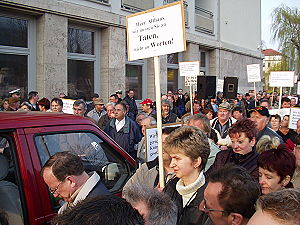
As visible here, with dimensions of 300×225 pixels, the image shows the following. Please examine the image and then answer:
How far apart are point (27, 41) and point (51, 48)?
841 millimetres

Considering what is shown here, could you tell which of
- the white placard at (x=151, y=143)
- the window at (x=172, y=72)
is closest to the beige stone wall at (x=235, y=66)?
the window at (x=172, y=72)

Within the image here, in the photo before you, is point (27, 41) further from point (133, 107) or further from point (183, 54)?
point (183, 54)

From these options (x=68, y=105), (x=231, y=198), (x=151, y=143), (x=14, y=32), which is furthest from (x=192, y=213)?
(x=14, y=32)

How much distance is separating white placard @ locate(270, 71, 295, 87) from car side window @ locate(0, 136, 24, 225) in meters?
9.40

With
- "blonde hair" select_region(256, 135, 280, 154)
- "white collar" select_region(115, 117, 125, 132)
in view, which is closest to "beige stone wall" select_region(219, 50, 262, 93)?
"white collar" select_region(115, 117, 125, 132)

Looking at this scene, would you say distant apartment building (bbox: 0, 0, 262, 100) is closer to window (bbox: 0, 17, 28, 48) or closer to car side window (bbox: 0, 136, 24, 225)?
window (bbox: 0, 17, 28, 48)

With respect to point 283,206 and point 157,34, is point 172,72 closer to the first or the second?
point 157,34

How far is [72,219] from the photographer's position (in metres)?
1.15

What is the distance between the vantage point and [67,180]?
244 cm

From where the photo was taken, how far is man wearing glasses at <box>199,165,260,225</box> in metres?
1.94

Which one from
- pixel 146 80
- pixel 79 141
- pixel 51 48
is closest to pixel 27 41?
pixel 51 48

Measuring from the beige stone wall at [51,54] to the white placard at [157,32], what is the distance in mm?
8075

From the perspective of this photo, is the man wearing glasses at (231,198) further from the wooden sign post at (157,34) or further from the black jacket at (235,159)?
the black jacket at (235,159)

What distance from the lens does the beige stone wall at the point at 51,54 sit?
1131 cm
